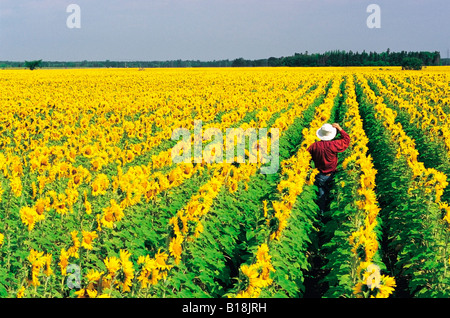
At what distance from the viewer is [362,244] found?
541 centimetres

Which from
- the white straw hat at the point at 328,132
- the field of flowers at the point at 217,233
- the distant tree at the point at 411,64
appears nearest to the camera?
the field of flowers at the point at 217,233

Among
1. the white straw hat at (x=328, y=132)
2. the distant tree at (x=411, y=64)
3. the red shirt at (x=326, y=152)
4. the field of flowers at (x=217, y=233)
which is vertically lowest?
the field of flowers at (x=217, y=233)

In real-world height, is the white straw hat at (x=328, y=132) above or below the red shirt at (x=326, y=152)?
above

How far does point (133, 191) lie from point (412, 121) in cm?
1178

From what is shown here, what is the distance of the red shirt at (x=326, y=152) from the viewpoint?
8.98 metres

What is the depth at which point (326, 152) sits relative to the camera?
898cm

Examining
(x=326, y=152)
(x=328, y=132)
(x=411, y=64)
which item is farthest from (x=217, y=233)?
(x=411, y=64)

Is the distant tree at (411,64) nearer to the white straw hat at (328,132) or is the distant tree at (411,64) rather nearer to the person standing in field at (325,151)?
the person standing in field at (325,151)

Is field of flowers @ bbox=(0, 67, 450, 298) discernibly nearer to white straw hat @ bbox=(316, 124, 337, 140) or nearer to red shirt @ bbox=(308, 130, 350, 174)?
red shirt @ bbox=(308, 130, 350, 174)

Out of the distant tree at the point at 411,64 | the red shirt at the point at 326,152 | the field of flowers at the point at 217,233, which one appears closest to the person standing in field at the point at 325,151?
the red shirt at the point at 326,152

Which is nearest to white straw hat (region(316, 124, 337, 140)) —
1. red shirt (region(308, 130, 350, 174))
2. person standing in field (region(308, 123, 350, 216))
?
person standing in field (region(308, 123, 350, 216))

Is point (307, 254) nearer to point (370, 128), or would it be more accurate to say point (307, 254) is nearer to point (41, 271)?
point (41, 271)

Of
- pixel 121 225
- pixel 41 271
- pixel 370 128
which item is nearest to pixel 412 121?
pixel 370 128

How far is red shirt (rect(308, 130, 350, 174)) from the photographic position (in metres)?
8.98
